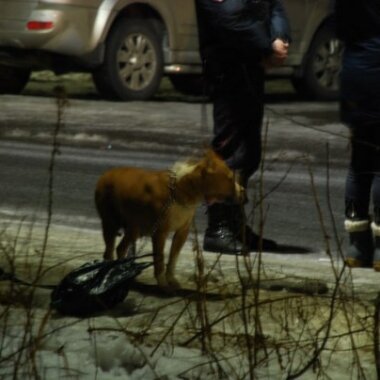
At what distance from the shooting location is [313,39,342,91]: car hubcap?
18.5 meters

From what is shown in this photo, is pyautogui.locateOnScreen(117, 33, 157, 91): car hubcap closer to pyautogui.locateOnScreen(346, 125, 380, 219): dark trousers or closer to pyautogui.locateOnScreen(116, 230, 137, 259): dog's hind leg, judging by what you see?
pyautogui.locateOnScreen(346, 125, 380, 219): dark trousers

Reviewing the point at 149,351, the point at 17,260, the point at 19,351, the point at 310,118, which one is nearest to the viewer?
the point at 19,351

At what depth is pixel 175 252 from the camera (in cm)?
662

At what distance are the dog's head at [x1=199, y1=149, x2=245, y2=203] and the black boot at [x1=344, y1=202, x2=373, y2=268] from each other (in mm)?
1006

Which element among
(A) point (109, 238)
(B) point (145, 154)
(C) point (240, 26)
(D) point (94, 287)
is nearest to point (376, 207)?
(C) point (240, 26)

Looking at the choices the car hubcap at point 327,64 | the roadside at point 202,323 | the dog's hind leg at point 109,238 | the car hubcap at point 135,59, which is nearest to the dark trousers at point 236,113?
the roadside at point 202,323

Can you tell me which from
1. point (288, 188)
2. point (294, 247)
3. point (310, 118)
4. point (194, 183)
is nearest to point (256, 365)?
point (194, 183)

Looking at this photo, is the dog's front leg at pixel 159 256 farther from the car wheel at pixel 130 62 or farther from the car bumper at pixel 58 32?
the car wheel at pixel 130 62

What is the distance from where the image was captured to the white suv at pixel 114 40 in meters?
16.5

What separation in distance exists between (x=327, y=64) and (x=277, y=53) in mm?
10821

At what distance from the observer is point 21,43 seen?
54.5 feet

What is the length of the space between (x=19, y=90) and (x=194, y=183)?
1135 cm

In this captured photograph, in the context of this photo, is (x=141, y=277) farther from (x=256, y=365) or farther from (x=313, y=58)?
(x=313, y=58)

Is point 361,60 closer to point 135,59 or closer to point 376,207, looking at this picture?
point 376,207
